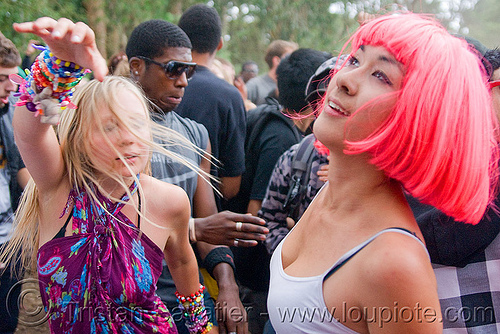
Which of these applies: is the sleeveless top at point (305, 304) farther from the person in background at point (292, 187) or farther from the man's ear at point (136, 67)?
the man's ear at point (136, 67)

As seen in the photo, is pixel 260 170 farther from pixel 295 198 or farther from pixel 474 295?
pixel 474 295

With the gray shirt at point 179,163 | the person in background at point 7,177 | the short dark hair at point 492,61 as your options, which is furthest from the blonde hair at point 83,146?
the short dark hair at point 492,61

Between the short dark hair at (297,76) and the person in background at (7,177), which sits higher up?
the short dark hair at (297,76)

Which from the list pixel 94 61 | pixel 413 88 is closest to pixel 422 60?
pixel 413 88

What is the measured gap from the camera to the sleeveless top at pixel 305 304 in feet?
4.27

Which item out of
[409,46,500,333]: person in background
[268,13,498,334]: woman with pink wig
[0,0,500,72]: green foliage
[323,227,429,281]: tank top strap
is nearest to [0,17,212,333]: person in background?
[268,13,498,334]: woman with pink wig

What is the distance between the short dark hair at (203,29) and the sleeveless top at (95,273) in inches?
79.5

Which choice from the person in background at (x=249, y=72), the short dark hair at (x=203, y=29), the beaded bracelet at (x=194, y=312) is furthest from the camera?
the person in background at (x=249, y=72)

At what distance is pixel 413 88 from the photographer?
4.03 feet

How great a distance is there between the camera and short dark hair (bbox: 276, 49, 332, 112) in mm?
3016

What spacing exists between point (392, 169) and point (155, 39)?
1.82m

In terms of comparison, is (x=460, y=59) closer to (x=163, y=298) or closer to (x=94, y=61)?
(x=94, y=61)

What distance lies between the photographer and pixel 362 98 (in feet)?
4.31

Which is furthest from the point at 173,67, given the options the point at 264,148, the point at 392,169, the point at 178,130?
the point at 392,169
